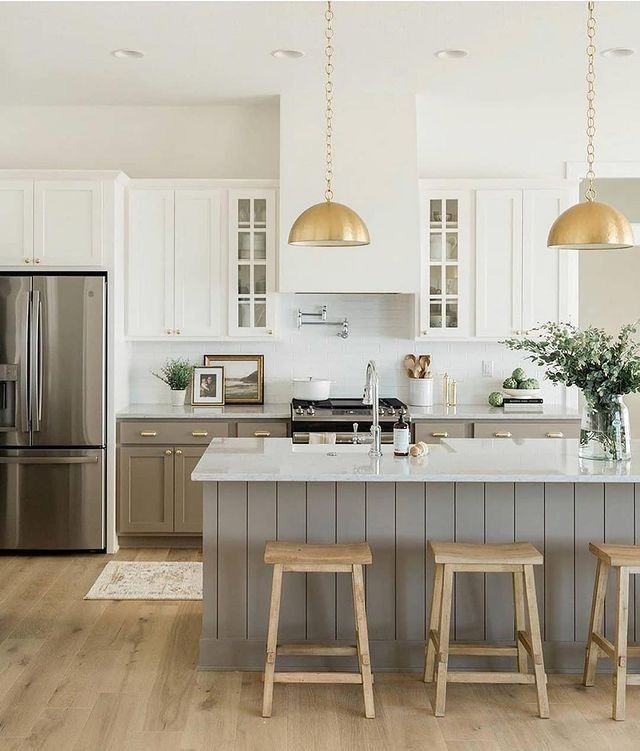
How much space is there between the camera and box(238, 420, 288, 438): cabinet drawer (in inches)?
224

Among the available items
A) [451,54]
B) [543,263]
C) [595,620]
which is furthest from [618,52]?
[595,620]

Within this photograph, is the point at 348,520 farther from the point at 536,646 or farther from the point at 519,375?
the point at 519,375

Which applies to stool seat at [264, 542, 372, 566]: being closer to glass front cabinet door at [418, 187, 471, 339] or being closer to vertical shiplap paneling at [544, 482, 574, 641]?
vertical shiplap paneling at [544, 482, 574, 641]

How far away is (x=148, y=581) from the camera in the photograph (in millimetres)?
4949

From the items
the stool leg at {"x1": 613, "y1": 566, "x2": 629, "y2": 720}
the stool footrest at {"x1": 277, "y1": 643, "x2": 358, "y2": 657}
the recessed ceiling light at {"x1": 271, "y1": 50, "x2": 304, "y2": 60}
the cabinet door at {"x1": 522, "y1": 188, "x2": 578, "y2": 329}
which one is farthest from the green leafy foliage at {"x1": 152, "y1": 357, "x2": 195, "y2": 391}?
the stool leg at {"x1": 613, "y1": 566, "x2": 629, "y2": 720}

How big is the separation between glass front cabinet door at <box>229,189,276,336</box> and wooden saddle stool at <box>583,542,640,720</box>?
304cm

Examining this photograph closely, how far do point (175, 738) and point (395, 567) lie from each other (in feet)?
3.66

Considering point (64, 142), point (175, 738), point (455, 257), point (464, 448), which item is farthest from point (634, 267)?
point (175, 738)

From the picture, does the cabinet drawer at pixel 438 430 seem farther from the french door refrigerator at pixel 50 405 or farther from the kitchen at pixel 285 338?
the french door refrigerator at pixel 50 405

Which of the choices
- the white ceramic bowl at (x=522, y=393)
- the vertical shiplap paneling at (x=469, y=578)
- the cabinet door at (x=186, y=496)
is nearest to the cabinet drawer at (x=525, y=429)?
the white ceramic bowl at (x=522, y=393)

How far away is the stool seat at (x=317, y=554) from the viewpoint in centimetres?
325

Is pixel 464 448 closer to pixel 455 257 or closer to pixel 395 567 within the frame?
pixel 395 567

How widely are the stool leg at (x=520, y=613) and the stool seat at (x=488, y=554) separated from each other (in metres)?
0.18

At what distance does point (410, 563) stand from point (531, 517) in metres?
0.54
